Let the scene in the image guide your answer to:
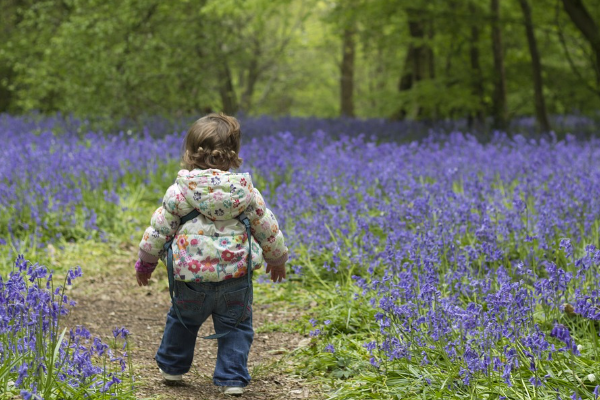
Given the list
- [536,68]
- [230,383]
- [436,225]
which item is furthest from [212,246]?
[536,68]

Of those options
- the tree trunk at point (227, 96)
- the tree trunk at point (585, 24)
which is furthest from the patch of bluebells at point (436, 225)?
the tree trunk at point (227, 96)

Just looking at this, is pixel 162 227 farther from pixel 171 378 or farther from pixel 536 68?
pixel 536 68

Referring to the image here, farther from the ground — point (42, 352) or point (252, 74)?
point (252, 74)

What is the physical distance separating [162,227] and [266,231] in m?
0.50

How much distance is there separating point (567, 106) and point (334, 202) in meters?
8.62

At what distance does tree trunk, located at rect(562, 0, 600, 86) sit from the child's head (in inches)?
360

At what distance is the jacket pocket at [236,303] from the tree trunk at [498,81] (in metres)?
9.67

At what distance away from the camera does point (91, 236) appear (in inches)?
264

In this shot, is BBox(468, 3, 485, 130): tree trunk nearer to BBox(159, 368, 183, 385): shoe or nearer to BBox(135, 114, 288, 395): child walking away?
BBox(135, 114, 288, 395): child walking away

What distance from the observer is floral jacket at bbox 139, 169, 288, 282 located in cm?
315

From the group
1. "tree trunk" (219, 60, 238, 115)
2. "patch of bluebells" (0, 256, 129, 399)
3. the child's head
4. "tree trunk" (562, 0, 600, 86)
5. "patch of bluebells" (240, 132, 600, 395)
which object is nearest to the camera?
"patch of bluebells" (0, 256, 129, 399)

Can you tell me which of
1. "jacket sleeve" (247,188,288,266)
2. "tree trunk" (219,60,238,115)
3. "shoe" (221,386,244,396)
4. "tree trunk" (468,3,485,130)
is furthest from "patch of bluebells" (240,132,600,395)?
"tree trunk" (219,60,238,115)

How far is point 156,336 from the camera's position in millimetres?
4551

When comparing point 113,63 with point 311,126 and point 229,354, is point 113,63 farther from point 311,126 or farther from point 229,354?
point 229,354
